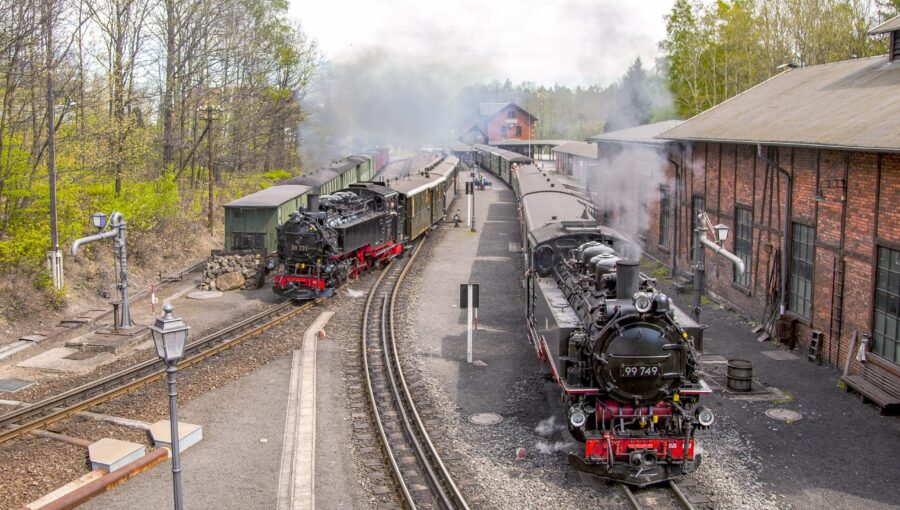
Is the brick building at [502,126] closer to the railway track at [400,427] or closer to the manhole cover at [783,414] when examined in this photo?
the railway track at [400,427]

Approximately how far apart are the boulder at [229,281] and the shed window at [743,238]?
1471cm

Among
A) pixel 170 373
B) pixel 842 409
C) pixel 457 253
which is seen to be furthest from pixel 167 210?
pixel 842 409

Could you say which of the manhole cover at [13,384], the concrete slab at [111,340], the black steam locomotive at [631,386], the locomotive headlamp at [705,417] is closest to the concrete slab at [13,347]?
the concrete slab at [111,340]

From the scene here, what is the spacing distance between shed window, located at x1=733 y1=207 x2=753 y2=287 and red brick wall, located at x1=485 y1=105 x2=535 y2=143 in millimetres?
75920

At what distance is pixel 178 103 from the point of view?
111 ft

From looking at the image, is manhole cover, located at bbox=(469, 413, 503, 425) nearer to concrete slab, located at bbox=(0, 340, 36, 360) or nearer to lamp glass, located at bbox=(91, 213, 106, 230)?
lamp glass, located at bbox=(91, 213, 106, 230)

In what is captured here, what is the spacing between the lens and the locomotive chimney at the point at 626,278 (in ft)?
32.7

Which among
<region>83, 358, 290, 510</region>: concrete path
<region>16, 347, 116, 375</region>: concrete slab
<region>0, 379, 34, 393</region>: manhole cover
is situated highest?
<region>16, 347, 116, 375</region>: concrete slab

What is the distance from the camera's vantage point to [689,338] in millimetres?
9922

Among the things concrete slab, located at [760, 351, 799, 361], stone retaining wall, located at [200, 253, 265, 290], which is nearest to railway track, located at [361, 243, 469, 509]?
stone retaining wall, located at [200, 253, 265, 290]

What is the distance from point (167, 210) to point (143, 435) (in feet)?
56.7

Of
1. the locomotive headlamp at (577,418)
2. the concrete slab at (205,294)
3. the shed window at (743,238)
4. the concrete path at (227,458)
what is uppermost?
the shed window at (743,238)

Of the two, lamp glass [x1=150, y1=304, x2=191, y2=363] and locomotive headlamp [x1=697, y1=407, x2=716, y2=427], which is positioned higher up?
lamp glass [x1=150, y1=304, x2=191, y2=363]

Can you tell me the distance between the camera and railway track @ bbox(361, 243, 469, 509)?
9461 mm
